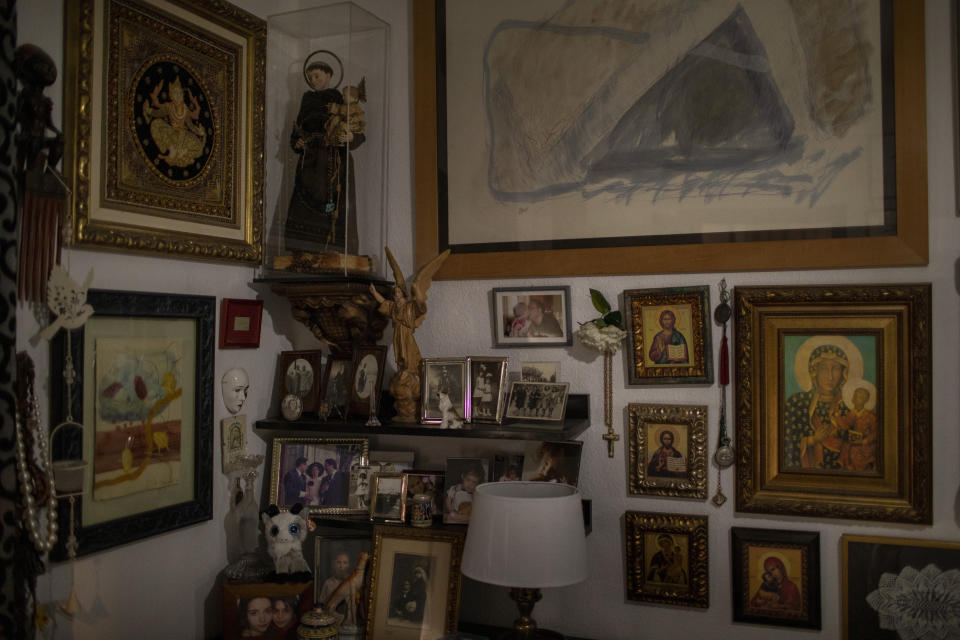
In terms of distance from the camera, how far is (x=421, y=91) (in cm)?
245

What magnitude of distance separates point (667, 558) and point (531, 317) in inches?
29.6

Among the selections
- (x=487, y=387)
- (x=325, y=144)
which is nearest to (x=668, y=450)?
(x=487, y=387)

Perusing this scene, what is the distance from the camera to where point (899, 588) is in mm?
1958

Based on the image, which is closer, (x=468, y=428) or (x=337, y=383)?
(x=468, y=428)

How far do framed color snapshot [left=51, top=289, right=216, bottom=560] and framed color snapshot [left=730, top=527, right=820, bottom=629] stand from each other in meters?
Answer: 1.42

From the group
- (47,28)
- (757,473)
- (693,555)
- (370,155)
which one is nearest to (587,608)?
(693,555)

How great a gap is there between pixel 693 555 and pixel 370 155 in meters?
1.43

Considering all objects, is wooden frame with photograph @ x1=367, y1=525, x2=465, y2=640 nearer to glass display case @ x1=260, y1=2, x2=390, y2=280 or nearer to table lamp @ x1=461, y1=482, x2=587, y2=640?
table lamp @ x1=461, y1=482, x2=587, y2=640

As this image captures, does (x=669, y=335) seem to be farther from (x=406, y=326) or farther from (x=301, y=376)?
(x=301, y=376)

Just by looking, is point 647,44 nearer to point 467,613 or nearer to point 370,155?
point 370,155

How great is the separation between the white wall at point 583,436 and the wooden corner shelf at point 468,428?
5cm

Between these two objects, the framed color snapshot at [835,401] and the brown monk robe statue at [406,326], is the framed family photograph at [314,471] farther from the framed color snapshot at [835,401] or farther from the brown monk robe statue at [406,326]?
the framed color snapshot at [835,401]

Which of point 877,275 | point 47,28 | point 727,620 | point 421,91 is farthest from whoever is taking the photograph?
point 421,91

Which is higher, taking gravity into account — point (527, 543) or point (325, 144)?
point (325, 144)
